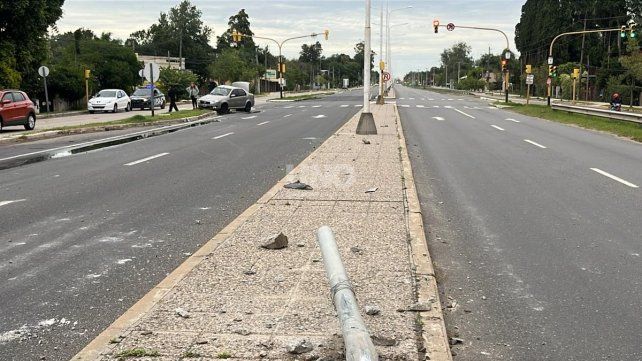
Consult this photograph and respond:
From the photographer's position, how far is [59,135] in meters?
22.4

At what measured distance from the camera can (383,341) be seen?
3.80m

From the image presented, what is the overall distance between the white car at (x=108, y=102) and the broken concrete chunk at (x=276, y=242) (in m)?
36.2

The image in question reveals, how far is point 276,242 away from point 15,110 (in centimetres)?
2090

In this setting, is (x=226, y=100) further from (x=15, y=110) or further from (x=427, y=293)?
(x=427, y=293)

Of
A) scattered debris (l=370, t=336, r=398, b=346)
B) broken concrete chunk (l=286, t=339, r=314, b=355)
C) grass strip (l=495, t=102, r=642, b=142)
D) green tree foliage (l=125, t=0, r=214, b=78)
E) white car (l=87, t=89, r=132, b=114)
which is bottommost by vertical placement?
scattered debris (l=370, t=336, r=398, b=346)

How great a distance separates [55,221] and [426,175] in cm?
669

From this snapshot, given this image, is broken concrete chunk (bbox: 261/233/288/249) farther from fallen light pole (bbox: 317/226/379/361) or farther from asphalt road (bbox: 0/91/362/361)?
fallen light pole (bbox: 317/226/379/361)

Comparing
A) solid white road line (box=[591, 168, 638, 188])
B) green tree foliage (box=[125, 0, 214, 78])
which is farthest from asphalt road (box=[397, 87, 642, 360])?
green tree foliage (box=[125, 0, 214, 78])

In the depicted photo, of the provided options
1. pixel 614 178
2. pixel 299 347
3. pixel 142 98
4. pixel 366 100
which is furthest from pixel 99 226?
pixel 142 98

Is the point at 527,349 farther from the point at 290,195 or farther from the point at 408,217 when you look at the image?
the point at 290,195

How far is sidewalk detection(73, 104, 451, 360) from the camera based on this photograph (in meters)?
3.72

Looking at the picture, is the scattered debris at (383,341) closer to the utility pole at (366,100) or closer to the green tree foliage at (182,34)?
the utility pole at (366,100)

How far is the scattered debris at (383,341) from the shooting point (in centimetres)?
376

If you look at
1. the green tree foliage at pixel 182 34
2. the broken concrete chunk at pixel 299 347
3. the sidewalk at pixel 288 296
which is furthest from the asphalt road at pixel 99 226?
the green tree foliage at pixel 182 34
